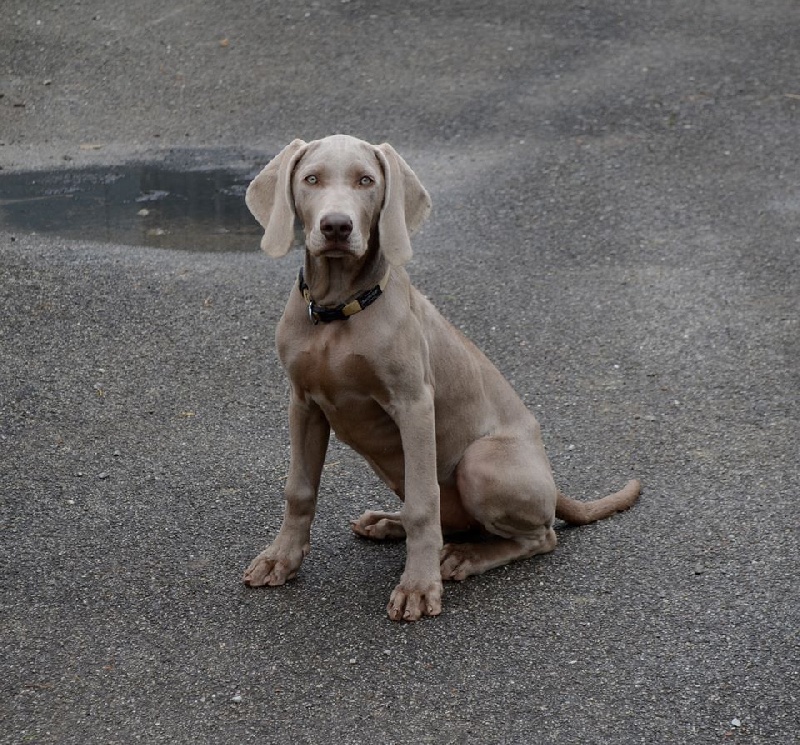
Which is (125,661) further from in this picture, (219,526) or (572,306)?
(572,306)

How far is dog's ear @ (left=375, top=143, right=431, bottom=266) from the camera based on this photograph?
4133mm

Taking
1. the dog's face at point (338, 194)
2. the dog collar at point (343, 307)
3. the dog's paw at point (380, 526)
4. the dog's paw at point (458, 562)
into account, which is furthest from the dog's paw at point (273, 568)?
the dog's face at point (338, 194)

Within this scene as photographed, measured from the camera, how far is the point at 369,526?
488 cm

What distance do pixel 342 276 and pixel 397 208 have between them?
1.02 feet

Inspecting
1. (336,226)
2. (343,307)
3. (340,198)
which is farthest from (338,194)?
(343,307)

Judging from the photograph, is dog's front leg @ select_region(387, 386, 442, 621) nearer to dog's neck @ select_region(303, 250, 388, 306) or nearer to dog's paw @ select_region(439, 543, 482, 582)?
dog's paw @ select_region(439, 543, 482, 582)

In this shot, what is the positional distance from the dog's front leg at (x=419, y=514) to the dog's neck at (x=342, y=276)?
44 centimetres

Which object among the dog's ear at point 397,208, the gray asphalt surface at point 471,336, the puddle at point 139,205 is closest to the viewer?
the gray asphalt surface at point 471,336

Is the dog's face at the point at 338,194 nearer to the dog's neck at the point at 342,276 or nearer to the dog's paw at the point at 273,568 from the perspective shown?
the dog's neck at the point at 342,276

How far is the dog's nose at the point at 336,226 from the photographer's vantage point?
3.93 m

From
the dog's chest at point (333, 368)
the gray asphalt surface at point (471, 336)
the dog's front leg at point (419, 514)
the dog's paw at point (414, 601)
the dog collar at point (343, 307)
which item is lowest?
the gray asphalt surface at point (471, 336)

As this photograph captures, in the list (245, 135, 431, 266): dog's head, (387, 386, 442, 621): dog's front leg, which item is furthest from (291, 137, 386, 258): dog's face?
(387, 386, 442, 621): dog's front leg

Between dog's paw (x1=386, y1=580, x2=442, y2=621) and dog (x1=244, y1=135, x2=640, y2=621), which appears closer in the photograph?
dog (x1=244, y1=135, x2=640, y2=621)

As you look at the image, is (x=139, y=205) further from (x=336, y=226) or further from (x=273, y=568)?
(x=336, y=226)
